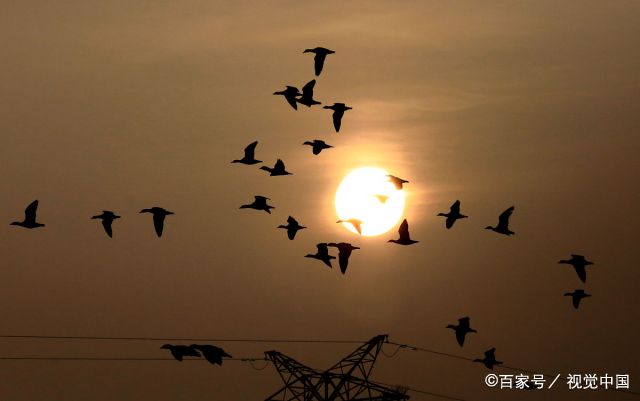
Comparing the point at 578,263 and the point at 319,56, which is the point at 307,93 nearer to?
the point at 319,56

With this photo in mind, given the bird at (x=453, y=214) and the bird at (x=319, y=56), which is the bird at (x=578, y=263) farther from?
the bird at (x=319, y=56)

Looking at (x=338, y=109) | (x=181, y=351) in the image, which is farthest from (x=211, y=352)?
(x=338, y=109)

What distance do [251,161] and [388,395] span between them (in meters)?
12.2

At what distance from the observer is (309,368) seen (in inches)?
2584

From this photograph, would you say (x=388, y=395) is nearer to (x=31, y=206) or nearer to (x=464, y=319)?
(x=464, y=319)

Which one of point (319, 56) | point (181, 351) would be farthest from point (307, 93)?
point (181, 351)

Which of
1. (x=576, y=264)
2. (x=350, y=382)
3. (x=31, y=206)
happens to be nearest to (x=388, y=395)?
(x=350, y=382)

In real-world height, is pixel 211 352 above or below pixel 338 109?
below

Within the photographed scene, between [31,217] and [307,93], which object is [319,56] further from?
[31,217]

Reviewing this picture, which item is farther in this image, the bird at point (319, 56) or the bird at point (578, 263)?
the bird at point (578, 263)

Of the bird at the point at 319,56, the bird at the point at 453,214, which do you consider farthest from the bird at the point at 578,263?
the bird at the point at 319,56

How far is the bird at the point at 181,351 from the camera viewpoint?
67.5 metres

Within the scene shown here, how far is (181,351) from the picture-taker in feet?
225

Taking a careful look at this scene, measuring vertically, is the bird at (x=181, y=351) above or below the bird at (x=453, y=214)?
below
